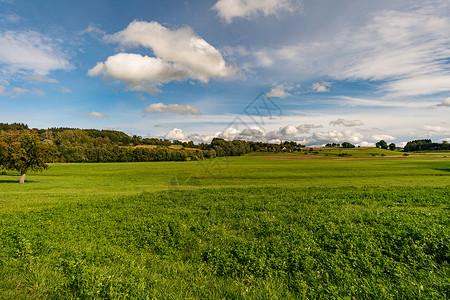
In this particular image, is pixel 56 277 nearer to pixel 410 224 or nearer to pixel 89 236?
pixel 89 236

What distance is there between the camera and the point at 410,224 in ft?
34.4

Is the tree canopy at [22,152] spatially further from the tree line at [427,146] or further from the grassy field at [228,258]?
the tree line at [427,146]

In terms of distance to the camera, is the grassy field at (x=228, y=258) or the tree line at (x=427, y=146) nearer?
the grassy field at (x=228, y=258)

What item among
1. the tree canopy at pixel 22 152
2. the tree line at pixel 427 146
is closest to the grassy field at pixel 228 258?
the tree canopy at pixel 22 152

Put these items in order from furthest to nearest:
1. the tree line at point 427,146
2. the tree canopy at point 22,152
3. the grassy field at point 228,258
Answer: the tree line at point 427,146
the tree canopy at point 22,152
the grassy field at point 228,258

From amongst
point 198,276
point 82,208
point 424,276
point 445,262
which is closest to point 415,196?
point 445,262

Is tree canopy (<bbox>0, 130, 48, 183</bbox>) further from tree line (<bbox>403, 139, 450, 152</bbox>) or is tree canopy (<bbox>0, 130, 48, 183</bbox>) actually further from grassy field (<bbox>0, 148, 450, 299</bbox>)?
tree line (<bbox>403, 139, 450, 152</bbox>)

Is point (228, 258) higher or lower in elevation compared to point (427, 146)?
lower

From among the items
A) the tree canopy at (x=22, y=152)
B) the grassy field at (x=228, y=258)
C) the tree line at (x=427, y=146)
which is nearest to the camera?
the grassy field at (x=228, y=258)

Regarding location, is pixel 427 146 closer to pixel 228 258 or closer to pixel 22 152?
pixel 228 258

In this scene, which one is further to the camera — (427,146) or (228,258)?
(427,146)

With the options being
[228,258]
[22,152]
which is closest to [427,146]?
[228,258]

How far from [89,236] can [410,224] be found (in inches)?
645

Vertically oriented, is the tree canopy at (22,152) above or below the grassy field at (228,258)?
above
